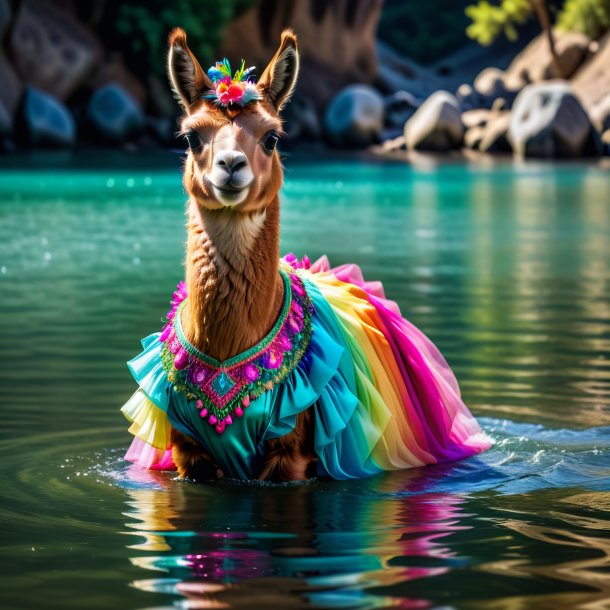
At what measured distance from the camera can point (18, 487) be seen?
5754 millimetres

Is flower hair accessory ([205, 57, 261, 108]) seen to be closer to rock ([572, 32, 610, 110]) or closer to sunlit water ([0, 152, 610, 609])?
sunlit water ([0, 152, 610, 609])

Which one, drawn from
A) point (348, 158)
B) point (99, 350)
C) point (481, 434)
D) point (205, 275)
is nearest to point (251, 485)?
point (205, 275)

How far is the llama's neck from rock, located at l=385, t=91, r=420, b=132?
39.4 m

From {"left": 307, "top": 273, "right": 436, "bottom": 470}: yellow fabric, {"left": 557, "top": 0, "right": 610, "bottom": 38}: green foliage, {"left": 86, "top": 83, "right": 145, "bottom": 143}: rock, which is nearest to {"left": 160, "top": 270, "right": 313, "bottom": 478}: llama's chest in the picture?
{"left": 307, "top": 273, "right": 436, "bottom": 470}: yellow fabric

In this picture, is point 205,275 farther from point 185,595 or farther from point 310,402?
point 185,595

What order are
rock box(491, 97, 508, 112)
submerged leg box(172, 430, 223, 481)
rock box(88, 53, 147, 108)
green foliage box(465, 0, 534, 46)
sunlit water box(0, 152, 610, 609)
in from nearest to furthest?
sunlit water box(0, 152, 610, 609) < submerged leg box(172, 430, 223, 481) < rock box(88, 53, 147, 108) < rock box(491, 97, 508, 112) < green foliage box(465, 0, 534, 46)

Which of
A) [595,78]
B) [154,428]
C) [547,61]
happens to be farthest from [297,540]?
[547,61]

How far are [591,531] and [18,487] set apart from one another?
230 cm

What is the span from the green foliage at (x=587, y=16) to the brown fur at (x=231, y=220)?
44.5 metres

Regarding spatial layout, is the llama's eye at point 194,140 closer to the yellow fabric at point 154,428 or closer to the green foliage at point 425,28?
the yellow fabric at point 154,428

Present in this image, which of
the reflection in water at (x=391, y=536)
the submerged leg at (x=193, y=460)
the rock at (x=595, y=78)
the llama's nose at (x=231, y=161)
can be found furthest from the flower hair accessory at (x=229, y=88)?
the rock at (x=595, y=78)

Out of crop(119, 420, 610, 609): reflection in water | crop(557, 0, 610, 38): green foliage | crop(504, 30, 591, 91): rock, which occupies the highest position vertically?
crop(557, 0, 610, 38): green foliage

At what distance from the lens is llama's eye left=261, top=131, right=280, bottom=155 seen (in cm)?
538

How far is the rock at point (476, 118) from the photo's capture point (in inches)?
1631
